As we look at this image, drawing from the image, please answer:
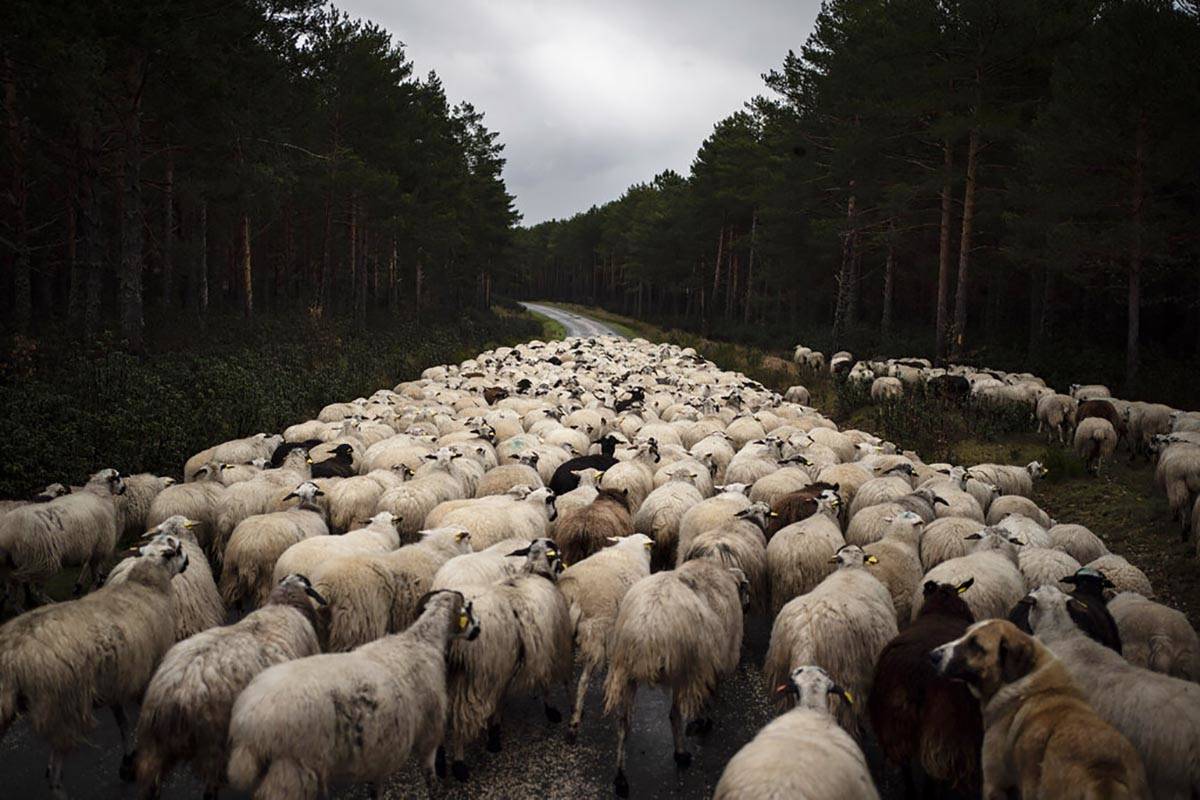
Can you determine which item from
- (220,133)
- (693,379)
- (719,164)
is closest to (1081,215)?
(693,379)

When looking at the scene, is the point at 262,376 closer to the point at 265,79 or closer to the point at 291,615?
the point at 265,79

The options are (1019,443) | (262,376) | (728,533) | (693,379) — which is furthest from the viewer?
(693,379)

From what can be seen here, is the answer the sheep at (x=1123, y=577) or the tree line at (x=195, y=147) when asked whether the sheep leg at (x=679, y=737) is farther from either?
the tree line at (x=195, y=147)

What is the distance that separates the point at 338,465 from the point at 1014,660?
33.4 ft

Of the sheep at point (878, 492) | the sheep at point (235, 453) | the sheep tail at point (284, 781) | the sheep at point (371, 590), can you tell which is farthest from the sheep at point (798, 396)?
the sheep tail at point (284, 781)

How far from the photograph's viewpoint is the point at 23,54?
38.9ft

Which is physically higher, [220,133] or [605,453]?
[220,133]

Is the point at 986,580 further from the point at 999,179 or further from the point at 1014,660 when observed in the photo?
the point at 999,179

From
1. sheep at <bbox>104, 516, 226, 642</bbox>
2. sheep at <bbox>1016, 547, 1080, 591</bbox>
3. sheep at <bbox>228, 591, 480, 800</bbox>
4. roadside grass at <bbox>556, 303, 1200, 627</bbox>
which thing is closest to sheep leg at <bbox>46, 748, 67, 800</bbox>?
sheep at <bbox>104, 516, 226, 642</bbox>

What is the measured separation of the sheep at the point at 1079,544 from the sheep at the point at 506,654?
6261mm

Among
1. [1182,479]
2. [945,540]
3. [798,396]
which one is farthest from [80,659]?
[798,396]

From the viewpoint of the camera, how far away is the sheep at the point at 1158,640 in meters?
5.59

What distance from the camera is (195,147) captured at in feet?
63.2

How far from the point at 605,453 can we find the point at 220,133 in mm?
14814
